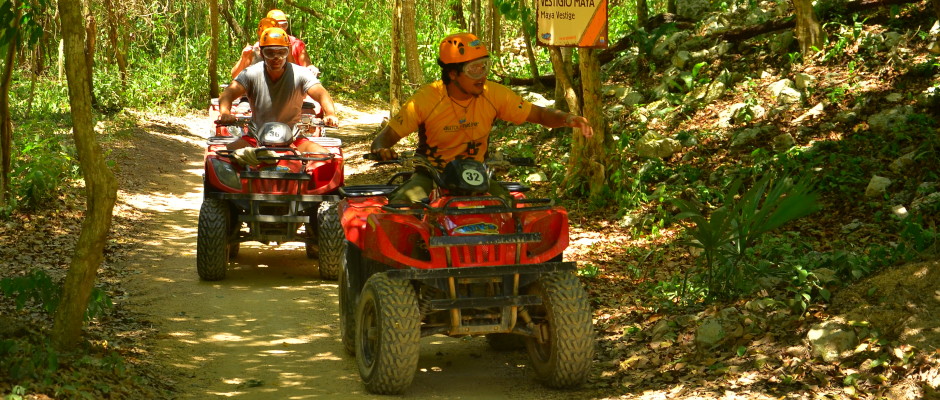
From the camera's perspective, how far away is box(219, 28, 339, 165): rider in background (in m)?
9.07

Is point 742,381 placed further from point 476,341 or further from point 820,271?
point 476,341

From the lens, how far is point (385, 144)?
6199 millimetres

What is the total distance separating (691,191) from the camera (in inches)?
370

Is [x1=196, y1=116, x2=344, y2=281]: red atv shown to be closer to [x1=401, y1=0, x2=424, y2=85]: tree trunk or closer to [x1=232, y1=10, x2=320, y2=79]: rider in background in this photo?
[x1=232, y1=10, x2=320, y2=79]: rider in background

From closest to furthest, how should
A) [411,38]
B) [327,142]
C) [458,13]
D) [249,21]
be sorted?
[327,142] → [411,38] → [458,13] → [249,21]

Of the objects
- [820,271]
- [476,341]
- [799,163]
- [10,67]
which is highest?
[10,67]

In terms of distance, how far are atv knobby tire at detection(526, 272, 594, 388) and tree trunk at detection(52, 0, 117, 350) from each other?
2567 millimetres

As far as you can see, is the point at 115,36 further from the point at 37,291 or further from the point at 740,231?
the point at 740,231

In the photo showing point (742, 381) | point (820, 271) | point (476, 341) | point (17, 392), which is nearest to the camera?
point (17, 392)

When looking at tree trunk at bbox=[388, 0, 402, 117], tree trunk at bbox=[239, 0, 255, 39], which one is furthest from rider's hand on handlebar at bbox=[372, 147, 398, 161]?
tree trunk at bbox=[239, 0, 255, 39]

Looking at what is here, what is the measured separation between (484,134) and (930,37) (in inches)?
259

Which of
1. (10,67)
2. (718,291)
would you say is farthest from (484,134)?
(10,67)

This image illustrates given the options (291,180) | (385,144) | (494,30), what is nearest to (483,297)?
(385,144)

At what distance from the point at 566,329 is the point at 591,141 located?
17.8ft
